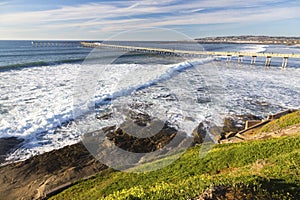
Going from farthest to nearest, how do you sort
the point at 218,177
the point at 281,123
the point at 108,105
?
the point at 108,105, the point at 281,123, the point at 218,177

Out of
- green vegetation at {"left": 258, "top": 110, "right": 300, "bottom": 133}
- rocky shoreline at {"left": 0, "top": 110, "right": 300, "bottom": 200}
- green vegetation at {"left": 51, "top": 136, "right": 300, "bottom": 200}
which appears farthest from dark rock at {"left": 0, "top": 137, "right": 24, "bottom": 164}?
green vegetation at {"left": 258, "top": 110, "right": 300, "bottom": 133}

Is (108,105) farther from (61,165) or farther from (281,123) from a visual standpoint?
A: (281,123)

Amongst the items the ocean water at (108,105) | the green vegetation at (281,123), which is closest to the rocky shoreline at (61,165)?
the ocean water at (108,105)

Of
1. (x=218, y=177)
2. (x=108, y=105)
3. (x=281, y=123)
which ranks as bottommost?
(x=108, y=105)

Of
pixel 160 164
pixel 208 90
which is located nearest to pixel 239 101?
pixel 208 90

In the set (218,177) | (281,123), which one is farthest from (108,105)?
(218,177)

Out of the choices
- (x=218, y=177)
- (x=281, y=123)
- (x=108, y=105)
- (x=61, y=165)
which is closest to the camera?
(x=218, y=177)

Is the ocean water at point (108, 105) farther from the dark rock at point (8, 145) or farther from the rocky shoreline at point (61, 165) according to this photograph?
the rocky shoreline at point (61, 165)

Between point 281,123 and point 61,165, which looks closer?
point 61,165

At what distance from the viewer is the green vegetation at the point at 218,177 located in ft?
16.1

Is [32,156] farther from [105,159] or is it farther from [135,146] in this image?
[135,146]

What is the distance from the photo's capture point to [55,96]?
20750 millimetres

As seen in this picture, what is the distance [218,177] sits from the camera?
241 inches

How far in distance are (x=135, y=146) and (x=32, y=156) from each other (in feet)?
14.8
